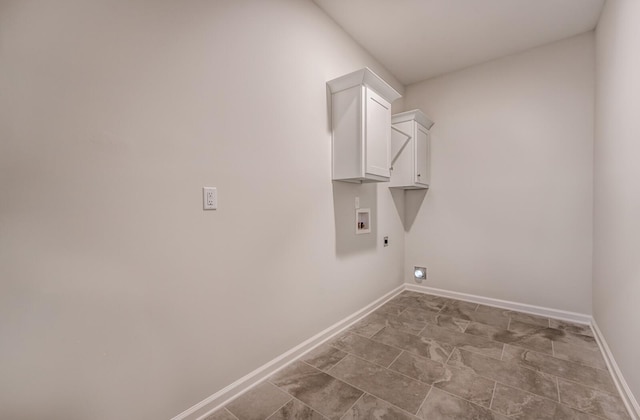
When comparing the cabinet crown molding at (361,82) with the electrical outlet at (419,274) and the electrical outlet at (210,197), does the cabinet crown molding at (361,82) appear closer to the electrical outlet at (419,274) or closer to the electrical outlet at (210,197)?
the electrical outlet at (210,197)

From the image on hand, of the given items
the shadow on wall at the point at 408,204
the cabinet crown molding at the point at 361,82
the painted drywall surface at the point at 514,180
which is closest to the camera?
the cabinet crown molding at the point at 361,82

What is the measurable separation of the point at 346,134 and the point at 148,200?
5.12 feet

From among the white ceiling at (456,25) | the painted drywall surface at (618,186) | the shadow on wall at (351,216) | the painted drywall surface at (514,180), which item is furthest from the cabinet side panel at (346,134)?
the painted drywall surface at (514,180)

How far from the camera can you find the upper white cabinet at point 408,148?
3.12 metres

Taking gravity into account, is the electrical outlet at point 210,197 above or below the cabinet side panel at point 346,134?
below

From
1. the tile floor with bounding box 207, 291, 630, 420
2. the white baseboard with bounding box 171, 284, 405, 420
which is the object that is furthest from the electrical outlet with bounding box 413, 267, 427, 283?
the white baseboard with bounding box 171, 284, 405, 420

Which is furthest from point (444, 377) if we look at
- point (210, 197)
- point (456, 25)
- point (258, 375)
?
point (456, 25)

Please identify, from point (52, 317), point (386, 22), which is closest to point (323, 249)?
point (52, 317)

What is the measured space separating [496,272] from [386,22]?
9.36ft

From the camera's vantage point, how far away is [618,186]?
181 centimetres

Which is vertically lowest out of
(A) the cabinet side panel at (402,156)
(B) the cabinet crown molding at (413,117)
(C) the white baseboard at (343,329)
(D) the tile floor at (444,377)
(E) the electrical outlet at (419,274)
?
(D) the tile floor at (444,377)

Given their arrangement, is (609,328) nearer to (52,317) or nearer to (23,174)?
(52,317)

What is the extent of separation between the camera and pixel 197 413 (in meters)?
1.47

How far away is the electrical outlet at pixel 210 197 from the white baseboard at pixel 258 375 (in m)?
1.07
